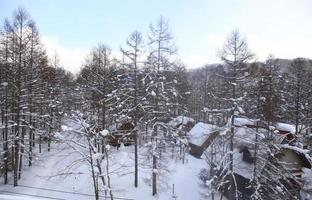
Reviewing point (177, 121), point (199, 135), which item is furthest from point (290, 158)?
point (199, 135)

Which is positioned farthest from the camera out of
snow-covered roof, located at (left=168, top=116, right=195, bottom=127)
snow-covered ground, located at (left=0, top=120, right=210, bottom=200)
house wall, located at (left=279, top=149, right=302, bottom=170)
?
snow-covered roof, located at (left=168, top=116, right=195, bottom=127)

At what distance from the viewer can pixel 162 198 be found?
71.3 feet

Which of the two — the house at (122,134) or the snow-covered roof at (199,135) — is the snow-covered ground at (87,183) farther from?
the snow-covered roof at (199,135)

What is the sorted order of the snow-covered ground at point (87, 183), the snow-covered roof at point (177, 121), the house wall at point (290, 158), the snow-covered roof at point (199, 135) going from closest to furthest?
the snow-covered ground at point (87, 183) < the house wall at point (290, 158) < the snow-covered roof at point (177, 121) < the snow-covered roof at point (199, 135)

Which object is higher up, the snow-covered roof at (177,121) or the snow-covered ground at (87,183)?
the snow-covered roof at (177,121)

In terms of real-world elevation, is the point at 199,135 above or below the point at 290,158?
above

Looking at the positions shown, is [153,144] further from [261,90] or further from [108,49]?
[108,49]

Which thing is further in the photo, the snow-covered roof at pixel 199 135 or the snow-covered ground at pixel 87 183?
the snow-covered roof at pixel 199 135

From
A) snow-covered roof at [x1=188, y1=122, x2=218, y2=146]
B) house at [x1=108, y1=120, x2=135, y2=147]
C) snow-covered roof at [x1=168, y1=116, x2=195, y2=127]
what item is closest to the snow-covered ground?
house at [x1=108, y1=120, x2=135, y2=147]

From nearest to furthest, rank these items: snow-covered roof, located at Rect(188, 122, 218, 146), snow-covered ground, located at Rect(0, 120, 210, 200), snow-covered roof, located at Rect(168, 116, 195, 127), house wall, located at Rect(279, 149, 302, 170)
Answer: snow-covered ground, located at Rect(0, 120, 210, 200), house wall, located at Rect(279, 149, 302, 170), snow-covered roof, located at Rect(168, 116, 195, 127), snow-covered roof, located at Rect(188, 122, 218, 146)

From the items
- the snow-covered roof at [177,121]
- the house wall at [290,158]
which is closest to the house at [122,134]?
the snow-covered roof at [177,121]

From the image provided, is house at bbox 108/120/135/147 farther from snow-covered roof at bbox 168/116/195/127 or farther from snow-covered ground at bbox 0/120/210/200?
snow-covered roof at bbox 168/116/195/127

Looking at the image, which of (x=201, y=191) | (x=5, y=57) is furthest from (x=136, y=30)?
(x=201, y=191)

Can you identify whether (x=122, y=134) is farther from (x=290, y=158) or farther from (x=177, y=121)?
(x=290, y=158)
